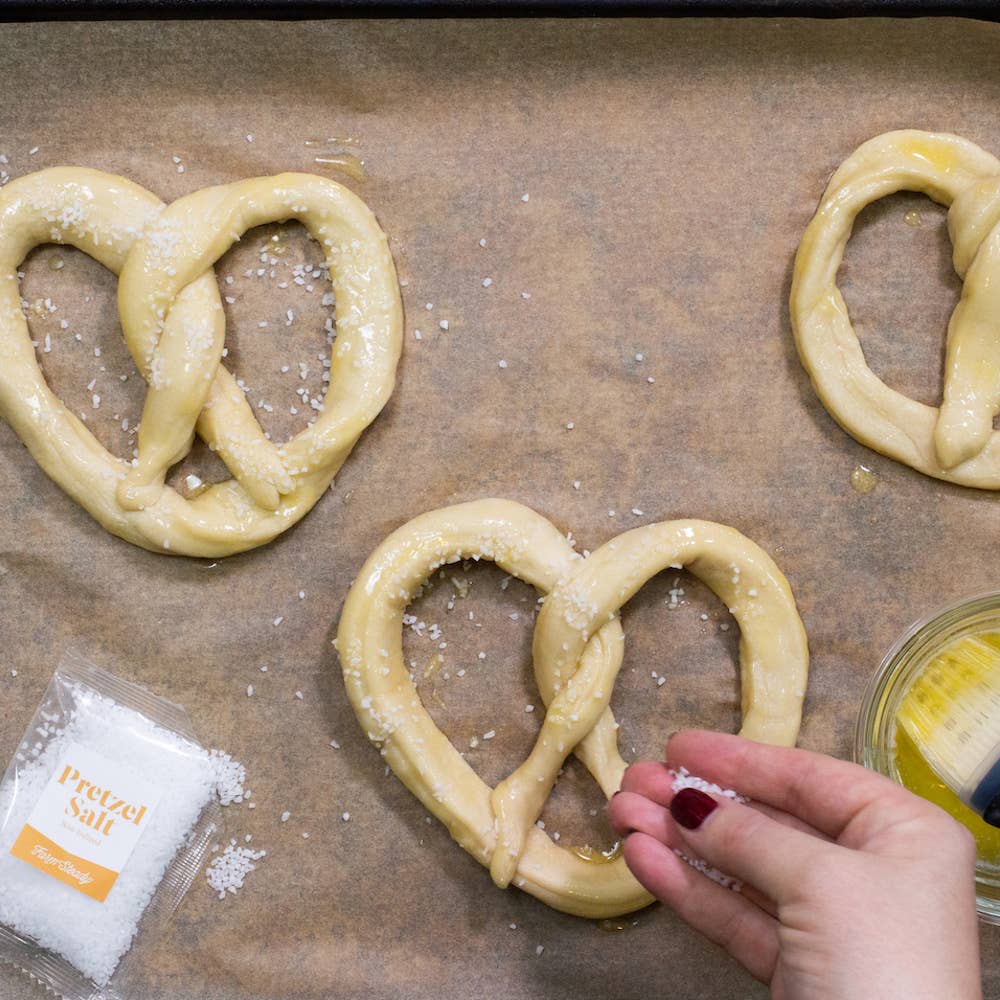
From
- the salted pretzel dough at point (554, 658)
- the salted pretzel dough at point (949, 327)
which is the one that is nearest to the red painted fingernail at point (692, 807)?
the salted pretzel dough at point (554, 658)

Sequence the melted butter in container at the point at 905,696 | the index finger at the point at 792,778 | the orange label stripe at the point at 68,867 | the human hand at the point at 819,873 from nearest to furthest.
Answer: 1. the human hand at the point at 819,873
2. the index finger at the point at 792,778
3. the melted butter in container at the point at 905,696
4. the orange label stripe at the point at 68,867

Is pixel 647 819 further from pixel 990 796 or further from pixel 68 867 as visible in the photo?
pixel 68 867

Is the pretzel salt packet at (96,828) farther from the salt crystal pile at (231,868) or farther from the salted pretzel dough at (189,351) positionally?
the salted pretzel dough at (189,351)

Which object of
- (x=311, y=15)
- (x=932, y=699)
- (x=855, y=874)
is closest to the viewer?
(x=855, y=874)

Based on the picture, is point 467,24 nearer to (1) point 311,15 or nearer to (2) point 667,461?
(1) point 311,15

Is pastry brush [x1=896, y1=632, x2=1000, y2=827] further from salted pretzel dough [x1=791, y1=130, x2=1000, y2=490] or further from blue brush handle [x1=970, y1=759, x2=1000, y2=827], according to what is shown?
salted pretzel dough [x1=791, y1=130, x2=1000, y2=490]

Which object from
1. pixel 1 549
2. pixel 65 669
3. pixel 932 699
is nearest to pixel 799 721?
pixel 932 699

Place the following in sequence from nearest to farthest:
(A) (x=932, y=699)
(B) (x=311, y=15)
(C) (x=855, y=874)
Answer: (C) (x=855, y=874), (A) (x=932, y=699), (B) (x=311, y=15)

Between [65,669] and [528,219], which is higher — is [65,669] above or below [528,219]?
below

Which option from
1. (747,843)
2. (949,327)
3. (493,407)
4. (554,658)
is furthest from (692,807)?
(949,327)
